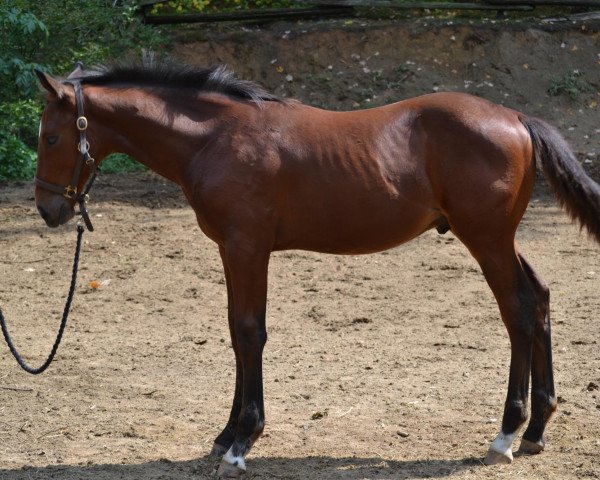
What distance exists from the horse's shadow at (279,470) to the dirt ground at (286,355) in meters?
0.01

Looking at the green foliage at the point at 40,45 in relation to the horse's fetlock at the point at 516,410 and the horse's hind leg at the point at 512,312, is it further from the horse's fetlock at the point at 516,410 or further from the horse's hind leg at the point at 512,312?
the horse's fetlock at the point at 516,410

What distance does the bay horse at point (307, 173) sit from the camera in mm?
4941

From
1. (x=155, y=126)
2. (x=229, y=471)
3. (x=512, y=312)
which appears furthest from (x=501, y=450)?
(x=155, y=126)

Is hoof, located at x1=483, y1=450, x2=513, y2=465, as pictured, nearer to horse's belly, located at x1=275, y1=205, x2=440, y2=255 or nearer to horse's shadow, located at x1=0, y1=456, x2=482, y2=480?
horse's shadow, located at x1=0, y1=456, x2=482, y2=480

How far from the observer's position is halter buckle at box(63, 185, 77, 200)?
197 inches

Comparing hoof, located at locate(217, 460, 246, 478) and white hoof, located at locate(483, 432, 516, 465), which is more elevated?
white hoof, located at locate(483, 432, 516, 465)

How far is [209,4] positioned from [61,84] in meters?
11.3

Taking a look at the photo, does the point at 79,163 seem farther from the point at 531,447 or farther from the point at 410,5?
the point at 410,5

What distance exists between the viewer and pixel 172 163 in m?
5.10

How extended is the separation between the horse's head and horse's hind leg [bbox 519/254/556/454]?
2.42 metres

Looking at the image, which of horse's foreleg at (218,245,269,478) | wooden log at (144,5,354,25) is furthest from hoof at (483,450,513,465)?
wooden log at (144,5,354,25)

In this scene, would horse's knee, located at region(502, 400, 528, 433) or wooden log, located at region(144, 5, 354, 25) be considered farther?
wooden log, located at region(144, 5, 354, 25)

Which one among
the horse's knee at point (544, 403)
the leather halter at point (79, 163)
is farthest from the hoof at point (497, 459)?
the leather halter at point (79, 163)

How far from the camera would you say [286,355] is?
6973 millimetres
